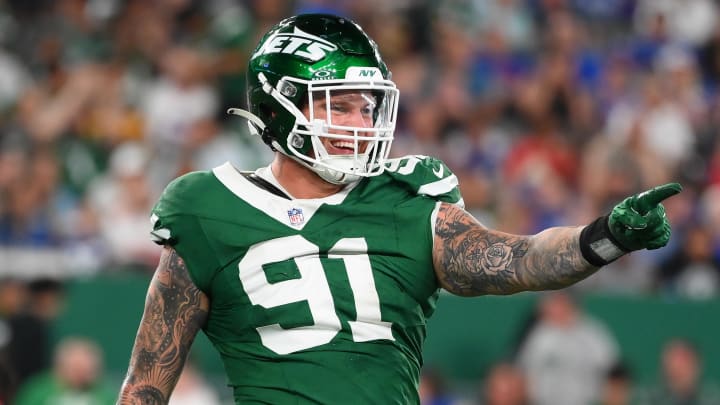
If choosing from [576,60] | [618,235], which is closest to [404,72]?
A: [576,60]

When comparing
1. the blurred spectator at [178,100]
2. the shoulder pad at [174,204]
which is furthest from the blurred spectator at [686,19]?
the shoulder pad at [174,204]

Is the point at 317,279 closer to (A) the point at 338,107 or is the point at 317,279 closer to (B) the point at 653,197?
(A) the point at 338,107

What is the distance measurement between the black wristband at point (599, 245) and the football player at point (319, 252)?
236mm

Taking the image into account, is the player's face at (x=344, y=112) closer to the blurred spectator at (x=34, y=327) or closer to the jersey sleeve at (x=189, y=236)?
the jersey sleeve at (x=189, y=236)

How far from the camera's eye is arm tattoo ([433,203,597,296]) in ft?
10.5

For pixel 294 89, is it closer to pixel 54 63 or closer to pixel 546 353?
pixel 546 353

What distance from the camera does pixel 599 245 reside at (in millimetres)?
3076

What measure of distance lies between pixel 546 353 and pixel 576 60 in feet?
9.03

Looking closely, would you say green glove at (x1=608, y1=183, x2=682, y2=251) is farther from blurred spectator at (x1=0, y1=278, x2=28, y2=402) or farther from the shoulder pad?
blurred spectator at (x1=0, y1=278, x2=28, y2=402)

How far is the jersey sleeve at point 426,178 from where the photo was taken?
3602mm

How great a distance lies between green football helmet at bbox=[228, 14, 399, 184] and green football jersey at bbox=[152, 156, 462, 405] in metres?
0.11

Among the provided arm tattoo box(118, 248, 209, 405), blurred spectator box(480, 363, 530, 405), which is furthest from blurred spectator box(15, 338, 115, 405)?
arm tattoo box(118, 248, 209, 405)

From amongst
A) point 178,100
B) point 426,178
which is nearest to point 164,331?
point 426,178

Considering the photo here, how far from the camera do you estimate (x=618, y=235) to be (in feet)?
9.89
